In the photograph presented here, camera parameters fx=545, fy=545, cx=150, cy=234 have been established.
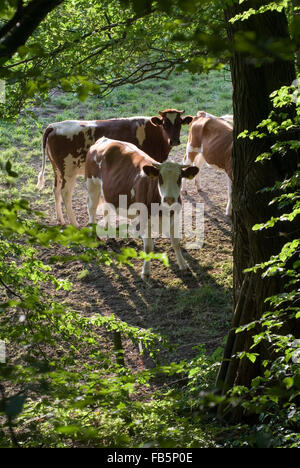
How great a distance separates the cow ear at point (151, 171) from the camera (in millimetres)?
7143

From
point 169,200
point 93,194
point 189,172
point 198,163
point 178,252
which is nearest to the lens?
point 169,200

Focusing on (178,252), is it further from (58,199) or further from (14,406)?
(14,406)

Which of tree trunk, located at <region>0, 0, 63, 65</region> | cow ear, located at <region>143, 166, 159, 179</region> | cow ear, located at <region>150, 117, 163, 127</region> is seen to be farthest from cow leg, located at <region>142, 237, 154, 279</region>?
tree trunk, located at <region>0, 0, 63, 65</region>

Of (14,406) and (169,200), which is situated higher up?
(169,200)

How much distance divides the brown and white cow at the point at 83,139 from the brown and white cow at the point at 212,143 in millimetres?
342

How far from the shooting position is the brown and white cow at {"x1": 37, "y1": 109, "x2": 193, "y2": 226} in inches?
371

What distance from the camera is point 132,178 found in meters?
7.93

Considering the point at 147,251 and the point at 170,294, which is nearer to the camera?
the point at 170,294

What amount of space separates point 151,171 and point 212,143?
2687mm

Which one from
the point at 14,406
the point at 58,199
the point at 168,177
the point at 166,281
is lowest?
the point at 166,281

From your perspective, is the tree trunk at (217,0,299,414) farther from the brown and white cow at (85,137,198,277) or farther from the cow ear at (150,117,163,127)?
the cow ear at (150,117,163,127)
